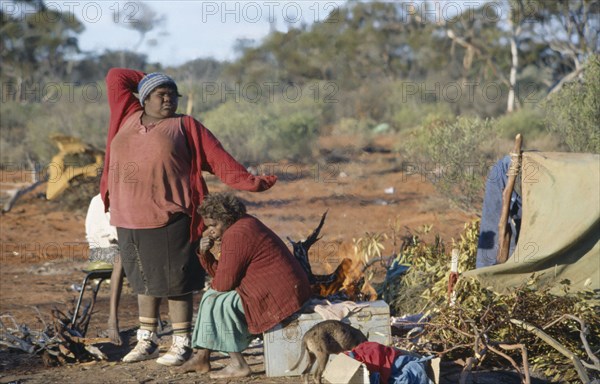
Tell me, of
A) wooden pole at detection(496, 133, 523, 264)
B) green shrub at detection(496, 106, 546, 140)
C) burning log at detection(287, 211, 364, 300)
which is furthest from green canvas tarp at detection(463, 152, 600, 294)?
green shrub at detection(496, 106, 546, 140)

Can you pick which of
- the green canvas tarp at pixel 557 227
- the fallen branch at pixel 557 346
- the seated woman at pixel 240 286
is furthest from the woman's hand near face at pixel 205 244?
the fallen branch at pixel 557 346

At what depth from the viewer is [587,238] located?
531 centimetres

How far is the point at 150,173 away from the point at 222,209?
1.78 ft

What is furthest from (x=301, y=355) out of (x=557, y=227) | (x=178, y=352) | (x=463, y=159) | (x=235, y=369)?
(x=463, y=159)

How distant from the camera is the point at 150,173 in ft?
16.6

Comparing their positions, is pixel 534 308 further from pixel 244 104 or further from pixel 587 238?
pixel 244 104

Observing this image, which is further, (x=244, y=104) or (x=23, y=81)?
(x=23, y=81)

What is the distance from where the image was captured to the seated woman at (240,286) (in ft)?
15.8

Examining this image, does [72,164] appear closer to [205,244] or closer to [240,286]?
[205,244]

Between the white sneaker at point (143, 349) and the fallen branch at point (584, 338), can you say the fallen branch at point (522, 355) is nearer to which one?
the fallen branch at point (584, 338)

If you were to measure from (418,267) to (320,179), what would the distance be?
9653mm

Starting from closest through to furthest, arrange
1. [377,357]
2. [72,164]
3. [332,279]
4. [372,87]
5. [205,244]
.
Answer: [377,357]
[205,244]
[332,279]
[72,164]
[372,87]

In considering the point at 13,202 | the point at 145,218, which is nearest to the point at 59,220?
the point at 13,202

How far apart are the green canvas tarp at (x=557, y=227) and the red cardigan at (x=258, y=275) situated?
1225 mm
